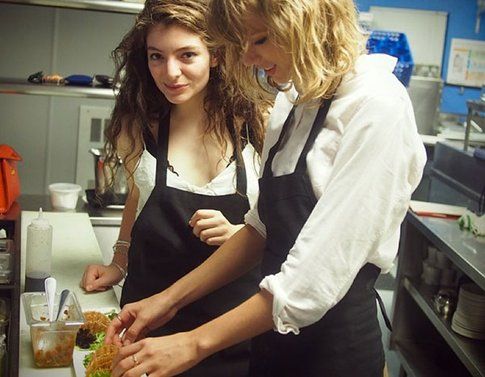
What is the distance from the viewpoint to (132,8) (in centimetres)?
328

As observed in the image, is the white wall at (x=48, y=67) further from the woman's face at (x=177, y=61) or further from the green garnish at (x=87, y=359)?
the green garnish at (x=87, y=359)

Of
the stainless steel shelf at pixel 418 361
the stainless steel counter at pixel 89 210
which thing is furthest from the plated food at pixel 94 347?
the stainless steel shelf at pixel 418 361

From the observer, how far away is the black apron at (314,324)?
53.8 inches

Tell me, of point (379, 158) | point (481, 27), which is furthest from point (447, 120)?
point (379, 158)

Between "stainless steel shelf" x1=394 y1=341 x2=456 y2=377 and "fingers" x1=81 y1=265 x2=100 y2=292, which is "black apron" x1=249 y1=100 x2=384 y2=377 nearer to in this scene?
"fingers" x1=81 y1=265 x2=100 y2=292

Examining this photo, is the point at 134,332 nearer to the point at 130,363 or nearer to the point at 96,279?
the point at 130,363

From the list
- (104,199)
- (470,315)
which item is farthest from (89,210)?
(470,315)

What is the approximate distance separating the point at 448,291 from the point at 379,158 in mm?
2411

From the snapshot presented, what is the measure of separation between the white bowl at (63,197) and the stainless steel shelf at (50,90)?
0.41m

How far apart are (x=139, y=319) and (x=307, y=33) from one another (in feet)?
2.19

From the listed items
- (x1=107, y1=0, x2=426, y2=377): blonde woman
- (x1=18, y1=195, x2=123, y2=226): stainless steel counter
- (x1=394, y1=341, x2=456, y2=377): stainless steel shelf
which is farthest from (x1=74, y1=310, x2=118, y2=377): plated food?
(x1=394, y1=341, x2=456, y2=377): stainless steel shelf

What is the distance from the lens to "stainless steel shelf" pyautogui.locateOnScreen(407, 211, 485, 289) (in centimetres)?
282

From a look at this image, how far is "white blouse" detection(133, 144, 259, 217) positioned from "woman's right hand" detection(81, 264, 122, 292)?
24cm

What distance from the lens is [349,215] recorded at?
1.20 meters
